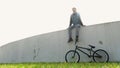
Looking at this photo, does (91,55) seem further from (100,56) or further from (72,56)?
(72,56)

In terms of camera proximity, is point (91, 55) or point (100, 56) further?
point (91, 55)

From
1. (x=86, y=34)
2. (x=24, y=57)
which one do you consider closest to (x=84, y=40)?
(x=86, y=34)

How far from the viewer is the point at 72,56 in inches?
669

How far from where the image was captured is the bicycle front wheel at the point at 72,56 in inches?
664

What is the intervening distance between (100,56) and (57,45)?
7.71ft

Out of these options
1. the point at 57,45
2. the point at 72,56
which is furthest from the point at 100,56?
the point at 57,45

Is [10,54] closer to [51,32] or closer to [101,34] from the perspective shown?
[51,32]

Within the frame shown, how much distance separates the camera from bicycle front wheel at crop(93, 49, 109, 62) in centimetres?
1653

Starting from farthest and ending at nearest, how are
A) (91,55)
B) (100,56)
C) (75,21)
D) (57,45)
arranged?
(57,45) < (75,21) < (91,55) < (100,56)

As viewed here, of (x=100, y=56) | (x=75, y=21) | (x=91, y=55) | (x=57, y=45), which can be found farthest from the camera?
(x=57, y=45)

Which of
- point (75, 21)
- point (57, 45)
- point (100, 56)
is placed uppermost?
point (75, 21)

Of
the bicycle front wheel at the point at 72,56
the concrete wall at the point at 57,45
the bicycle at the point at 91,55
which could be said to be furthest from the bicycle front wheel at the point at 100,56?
the bicycle front wheel at the point at 72,56

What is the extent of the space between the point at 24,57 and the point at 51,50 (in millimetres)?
1674

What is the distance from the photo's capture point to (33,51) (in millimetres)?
18766
